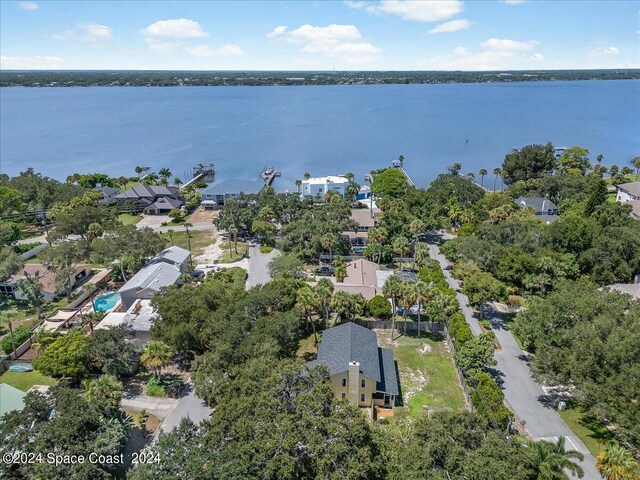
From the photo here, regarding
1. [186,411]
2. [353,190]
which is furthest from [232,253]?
[186,411]

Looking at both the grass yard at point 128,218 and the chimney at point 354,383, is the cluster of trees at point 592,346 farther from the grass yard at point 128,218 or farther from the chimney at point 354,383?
the grass yard at point 128,218

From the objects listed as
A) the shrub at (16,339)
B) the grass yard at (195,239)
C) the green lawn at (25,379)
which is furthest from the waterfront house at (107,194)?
the green lawn at (25,379)

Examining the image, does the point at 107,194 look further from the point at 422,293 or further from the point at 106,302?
the point at 422,293

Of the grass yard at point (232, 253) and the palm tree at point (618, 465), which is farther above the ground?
the palm tree at point (618, 465)

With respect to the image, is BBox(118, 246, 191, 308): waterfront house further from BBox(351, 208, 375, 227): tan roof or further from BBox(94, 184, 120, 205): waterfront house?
BBox(94, 184, 120, 205): waterfront house

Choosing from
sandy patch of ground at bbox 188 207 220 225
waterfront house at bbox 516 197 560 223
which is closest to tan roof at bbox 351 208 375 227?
waterfront house at bbox 516 197 560 223

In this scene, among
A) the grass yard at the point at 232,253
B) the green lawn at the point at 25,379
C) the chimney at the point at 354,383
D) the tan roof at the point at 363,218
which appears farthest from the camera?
the tan roof at the point at 363,218
